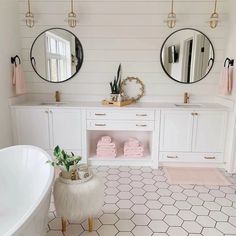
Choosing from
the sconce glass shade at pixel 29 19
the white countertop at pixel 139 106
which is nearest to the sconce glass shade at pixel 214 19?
the white countertop at pixel 139 106

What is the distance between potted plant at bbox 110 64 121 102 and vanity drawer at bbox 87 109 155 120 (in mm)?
218

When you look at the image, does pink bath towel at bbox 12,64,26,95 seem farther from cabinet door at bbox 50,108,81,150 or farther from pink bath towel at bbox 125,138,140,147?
pink bath towel at bbox 125,138,140,147

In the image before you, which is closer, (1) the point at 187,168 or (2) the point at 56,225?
(2) the point at 56,225

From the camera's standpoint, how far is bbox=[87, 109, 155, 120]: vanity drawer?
128 inches

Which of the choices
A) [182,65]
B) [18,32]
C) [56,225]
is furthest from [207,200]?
[18,32]

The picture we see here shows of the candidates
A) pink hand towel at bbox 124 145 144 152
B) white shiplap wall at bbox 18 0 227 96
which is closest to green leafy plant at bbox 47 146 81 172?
pink hand towel at bbox 124 145 144 152

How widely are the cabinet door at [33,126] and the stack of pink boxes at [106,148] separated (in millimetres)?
727

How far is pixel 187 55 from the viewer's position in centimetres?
347

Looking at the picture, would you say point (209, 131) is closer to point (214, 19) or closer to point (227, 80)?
point (227, 80)

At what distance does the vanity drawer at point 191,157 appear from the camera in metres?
3.35

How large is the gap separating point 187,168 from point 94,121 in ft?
4.81

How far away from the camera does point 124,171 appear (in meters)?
3.30

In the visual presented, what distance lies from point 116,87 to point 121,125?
23.0 inches

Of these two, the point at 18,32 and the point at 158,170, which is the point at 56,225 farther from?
the point at 18,32
